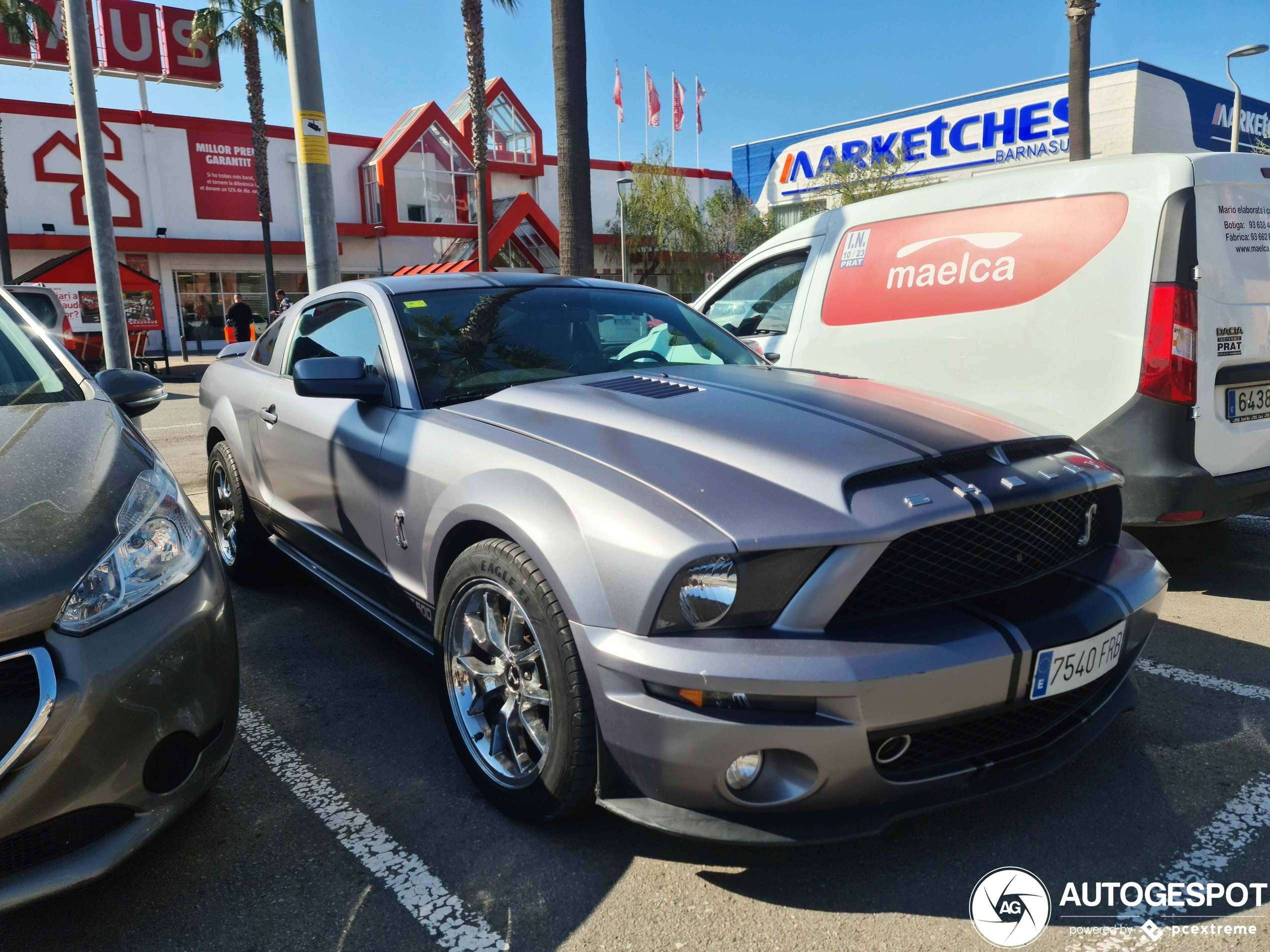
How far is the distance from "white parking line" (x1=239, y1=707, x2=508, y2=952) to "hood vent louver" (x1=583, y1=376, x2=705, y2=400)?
1429 millimetres

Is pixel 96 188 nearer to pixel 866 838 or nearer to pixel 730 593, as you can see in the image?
pixel 730 593

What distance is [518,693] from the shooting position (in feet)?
7.89

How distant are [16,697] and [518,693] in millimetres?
1103

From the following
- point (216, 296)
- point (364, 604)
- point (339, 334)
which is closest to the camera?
point (364, 604)

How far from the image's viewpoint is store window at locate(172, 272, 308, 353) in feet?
91.7

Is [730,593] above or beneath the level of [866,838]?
above

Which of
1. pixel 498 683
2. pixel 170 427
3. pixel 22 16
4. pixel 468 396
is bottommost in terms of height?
pixel 170 427

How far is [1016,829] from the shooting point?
7.63 feet

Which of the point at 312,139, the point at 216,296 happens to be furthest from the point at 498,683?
the point at 216,296

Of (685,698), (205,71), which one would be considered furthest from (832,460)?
(205,71)

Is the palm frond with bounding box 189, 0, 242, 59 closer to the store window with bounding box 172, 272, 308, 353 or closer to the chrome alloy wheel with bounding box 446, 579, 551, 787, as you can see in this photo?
the store window with bounding box 172, 272, 308, 353

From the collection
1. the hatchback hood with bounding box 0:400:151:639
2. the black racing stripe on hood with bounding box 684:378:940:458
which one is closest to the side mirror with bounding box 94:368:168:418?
the hatchback hood with bounding box 0:400:151:639

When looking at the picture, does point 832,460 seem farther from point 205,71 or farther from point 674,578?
point 205,71

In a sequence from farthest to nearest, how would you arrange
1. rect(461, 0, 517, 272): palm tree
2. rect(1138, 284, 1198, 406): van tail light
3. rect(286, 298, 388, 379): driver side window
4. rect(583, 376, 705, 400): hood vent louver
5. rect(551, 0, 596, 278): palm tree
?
rect(461, 0, 517, 272): palm tree < rect(551, 0, 596, 278): palm tree < rect(1138, 284, 1198, 406): van tail light < rect(286, 298, 388, 379): driver side window < rect(583, 376, 705, 400): hood vent louver
